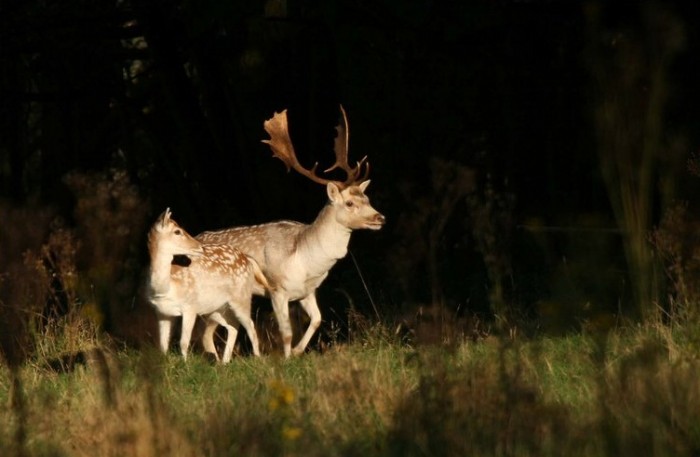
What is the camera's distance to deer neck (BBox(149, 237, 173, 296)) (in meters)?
10.5

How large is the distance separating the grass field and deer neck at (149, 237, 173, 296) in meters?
2.56

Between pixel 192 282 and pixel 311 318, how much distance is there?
134 cm

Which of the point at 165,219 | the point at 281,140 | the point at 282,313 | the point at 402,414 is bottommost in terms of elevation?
the point at 282,313

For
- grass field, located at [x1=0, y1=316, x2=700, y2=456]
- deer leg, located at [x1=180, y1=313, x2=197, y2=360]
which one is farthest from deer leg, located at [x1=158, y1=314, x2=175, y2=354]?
grass field, located at [x1=0, y1=316, x2=700, y2=456]

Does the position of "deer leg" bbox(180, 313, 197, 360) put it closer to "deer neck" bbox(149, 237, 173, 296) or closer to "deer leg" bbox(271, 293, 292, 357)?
"deer neck" bbox(149, 237, 173, 296)

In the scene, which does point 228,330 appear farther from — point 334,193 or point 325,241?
point 334,193

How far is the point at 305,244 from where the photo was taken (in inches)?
462

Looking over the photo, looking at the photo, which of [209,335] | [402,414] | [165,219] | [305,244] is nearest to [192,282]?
[165,219]

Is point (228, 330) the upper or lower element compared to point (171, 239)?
lower

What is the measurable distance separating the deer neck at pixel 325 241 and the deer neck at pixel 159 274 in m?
1.40

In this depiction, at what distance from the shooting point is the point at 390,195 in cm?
1639

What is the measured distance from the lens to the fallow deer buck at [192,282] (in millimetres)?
10570

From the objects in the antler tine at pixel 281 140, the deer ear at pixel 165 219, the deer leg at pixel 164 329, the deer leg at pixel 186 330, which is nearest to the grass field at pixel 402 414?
the deer leg at pixel 186 330

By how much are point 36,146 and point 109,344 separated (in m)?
16.8
